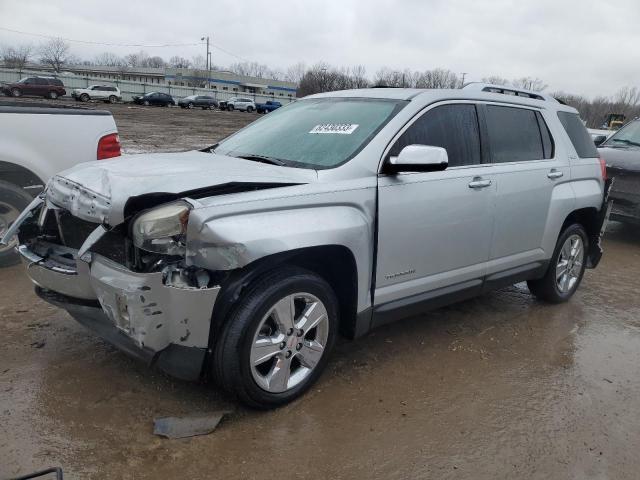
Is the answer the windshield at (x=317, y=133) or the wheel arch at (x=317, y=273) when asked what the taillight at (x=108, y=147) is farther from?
the wheel arch at (x=317, y=273)

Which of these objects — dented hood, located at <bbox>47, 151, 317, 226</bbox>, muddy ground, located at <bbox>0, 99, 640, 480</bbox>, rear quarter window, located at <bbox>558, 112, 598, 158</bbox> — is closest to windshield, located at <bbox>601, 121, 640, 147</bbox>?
rear quarter window, located at <bbox>558, 112, 598, 158</bbox>

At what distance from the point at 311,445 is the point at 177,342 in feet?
2.84

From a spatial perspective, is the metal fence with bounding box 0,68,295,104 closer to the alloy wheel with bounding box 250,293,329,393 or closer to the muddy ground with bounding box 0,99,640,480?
the muddy ground with bounding box 0,99,640,480

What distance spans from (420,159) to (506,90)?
77.6 inches

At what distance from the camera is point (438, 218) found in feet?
11.6

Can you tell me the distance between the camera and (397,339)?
410cm

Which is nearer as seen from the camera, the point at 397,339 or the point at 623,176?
the point at 397,339

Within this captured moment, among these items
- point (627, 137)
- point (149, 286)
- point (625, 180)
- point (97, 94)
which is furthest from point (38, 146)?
point (97, 94)

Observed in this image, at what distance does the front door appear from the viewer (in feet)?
10.9

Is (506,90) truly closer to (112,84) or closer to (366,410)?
(366,410)

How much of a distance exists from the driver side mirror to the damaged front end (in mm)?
1285

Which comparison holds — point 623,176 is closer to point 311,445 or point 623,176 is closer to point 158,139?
point 311,445

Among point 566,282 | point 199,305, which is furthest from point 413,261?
point 566,282

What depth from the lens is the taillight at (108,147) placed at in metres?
4.88
